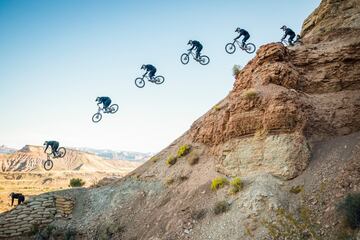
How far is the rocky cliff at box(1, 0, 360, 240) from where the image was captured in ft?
51.0

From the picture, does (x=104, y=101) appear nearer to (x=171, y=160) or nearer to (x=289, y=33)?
(x=171, y=160)

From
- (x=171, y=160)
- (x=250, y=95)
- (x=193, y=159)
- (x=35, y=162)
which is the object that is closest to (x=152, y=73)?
(x=171, y=160)

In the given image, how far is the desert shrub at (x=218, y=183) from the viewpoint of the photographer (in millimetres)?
19812

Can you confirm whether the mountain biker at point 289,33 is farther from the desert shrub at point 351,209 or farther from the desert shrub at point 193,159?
the desert shrub at point 351,209

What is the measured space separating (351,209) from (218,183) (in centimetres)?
907

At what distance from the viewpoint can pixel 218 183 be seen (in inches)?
783

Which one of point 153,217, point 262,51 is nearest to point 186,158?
point 153,217

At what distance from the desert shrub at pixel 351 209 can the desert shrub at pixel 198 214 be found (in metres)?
8.24

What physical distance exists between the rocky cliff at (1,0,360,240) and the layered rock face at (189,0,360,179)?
78 mm

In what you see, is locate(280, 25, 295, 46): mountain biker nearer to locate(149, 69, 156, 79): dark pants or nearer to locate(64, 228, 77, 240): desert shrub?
locate(149, 69, 156, 79): dark pants

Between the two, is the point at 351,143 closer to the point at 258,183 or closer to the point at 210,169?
the point at 258,183

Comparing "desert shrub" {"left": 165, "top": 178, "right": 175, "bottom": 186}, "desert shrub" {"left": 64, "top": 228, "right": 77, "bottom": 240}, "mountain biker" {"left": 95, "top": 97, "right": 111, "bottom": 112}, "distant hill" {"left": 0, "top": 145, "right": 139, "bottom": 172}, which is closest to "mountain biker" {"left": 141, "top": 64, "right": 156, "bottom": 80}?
"mountain biker" {"left": 95, "top": 97, "right": 111, "bottom": 112}

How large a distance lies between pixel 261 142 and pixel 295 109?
3.37m

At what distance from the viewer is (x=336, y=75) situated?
23.1 metres
